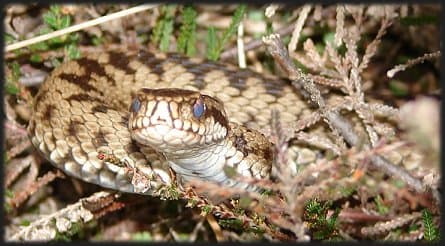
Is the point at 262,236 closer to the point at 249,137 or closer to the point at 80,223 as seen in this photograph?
the point at 249,137

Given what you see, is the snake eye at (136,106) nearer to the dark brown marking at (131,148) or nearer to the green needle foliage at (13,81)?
the dark brown marking at (131,148)

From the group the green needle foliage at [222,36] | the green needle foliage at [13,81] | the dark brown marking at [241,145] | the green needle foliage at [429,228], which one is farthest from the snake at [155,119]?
the green needle foliage at [429,228]

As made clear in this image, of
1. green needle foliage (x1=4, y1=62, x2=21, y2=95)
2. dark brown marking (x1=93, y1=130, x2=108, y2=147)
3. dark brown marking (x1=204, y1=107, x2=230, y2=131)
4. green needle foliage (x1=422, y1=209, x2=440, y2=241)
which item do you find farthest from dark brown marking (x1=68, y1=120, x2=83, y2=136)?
green needle foliage (x1=422, y1=209, x2=440, y2=241)

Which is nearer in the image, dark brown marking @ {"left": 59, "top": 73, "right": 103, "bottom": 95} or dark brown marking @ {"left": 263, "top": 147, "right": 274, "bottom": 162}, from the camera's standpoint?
dark brown marking @ {"left": 263, "top": 147, "right": 274, "bottom": 162}

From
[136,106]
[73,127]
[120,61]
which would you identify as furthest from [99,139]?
[120,61]

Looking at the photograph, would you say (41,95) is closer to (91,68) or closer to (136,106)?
(91,68)

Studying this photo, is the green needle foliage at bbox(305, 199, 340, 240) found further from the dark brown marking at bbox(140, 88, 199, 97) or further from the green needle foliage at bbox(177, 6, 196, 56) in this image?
the green needle foliage at bbox(177, 6, 196, 56)

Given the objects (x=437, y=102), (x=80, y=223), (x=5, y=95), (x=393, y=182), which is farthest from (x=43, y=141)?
(x=437, y=102)
